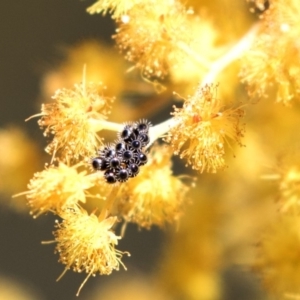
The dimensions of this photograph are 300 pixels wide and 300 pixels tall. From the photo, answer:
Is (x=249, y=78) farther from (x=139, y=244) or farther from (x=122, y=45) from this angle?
(x=139, y=244)

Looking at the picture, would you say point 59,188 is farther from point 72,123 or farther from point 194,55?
point 194,55

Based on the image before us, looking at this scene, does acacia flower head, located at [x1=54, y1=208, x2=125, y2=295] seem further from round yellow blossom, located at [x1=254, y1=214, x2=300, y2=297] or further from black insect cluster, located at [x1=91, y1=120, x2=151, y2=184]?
round yellow blossom, located at [x1=254, y1=214, x2=300, y2=297]

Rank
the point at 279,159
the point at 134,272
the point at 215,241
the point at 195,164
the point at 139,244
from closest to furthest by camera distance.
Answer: the point at 195,164 → the point at 279,159 → the point at 215,241 → the point at 134,272 → the point at 139,244

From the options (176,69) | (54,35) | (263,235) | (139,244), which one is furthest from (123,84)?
(139,244)

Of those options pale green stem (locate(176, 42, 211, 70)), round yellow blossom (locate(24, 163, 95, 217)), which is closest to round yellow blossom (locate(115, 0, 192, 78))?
pale green stem (locate(176, 42, 211, 70))

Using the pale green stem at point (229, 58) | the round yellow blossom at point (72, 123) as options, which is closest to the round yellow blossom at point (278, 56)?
the pale green stem at point (229, 58)

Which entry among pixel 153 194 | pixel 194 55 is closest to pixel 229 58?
pixel 194 55
